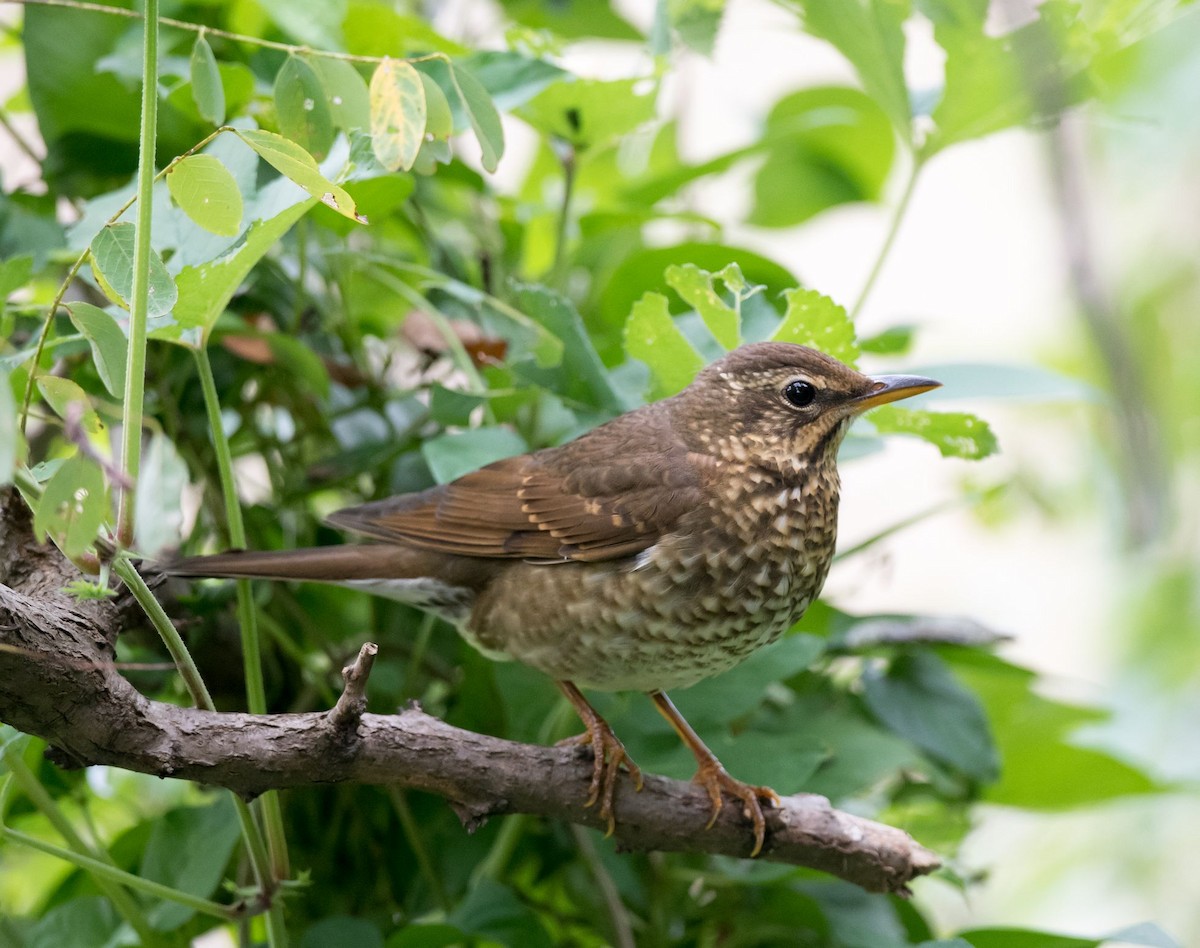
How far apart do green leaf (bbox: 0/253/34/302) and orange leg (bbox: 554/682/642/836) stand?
0.99 meters

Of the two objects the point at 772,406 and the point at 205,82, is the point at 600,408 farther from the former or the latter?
the point at 205,82

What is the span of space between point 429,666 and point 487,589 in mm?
249

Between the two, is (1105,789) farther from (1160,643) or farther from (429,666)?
(1160,643)

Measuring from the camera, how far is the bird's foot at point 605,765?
5.36ft

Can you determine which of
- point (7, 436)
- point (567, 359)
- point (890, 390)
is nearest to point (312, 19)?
point (567, 359)

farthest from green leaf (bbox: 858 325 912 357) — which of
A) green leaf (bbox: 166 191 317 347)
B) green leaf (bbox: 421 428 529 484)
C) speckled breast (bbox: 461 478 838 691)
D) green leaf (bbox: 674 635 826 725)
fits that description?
green leaf (bbox: 166 191 317 347)

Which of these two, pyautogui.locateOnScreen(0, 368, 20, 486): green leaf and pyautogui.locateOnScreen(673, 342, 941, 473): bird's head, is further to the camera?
pyautogui.locateOnScreen(673, 342, 941, 473): bird's head

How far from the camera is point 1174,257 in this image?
2352 mm

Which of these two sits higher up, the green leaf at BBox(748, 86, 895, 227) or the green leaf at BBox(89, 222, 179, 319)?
the green leaf at BBox(748, 86, 895, 227)

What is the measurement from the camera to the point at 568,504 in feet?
6.19

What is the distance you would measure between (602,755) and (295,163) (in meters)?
0.96

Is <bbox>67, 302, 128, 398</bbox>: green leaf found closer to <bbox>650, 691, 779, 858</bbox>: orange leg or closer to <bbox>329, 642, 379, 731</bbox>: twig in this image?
<bbox>329, 642, 379, 731</bbox>: twig

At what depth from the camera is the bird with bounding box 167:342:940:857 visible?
68.4 inches

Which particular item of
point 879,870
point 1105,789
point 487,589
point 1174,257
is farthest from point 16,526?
→ point 1174,257
